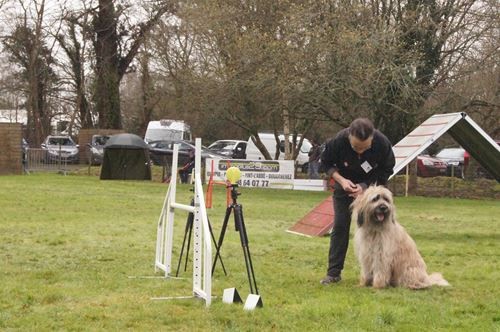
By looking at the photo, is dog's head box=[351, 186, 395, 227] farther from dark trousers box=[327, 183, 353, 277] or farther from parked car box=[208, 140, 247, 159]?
parked car box=[208, 140, 247, 159]

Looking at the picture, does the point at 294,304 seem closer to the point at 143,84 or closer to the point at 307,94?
the point at 307,94

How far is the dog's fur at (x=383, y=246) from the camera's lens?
6.93 meters

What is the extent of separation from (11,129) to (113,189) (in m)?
8.75

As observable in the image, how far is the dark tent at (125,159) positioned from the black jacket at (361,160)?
2237 cm

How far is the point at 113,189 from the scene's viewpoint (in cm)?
2380

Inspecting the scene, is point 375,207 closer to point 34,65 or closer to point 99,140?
point 99,140

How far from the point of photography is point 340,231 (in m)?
7.53

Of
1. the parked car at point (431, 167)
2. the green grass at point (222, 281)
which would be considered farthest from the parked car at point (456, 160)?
the green grass at point (222, 281)

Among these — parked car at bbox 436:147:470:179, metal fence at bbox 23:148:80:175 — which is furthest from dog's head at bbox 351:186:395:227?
metal fence at bbox 23:148:80:175

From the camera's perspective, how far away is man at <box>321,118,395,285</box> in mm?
7312

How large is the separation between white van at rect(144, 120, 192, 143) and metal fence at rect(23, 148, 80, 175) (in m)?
6.15

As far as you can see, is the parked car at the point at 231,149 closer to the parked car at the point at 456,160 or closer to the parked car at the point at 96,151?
the parked car at the point at 96,151

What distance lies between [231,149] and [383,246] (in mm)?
30312

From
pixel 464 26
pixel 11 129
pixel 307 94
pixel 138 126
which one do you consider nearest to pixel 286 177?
pixel 307 94
